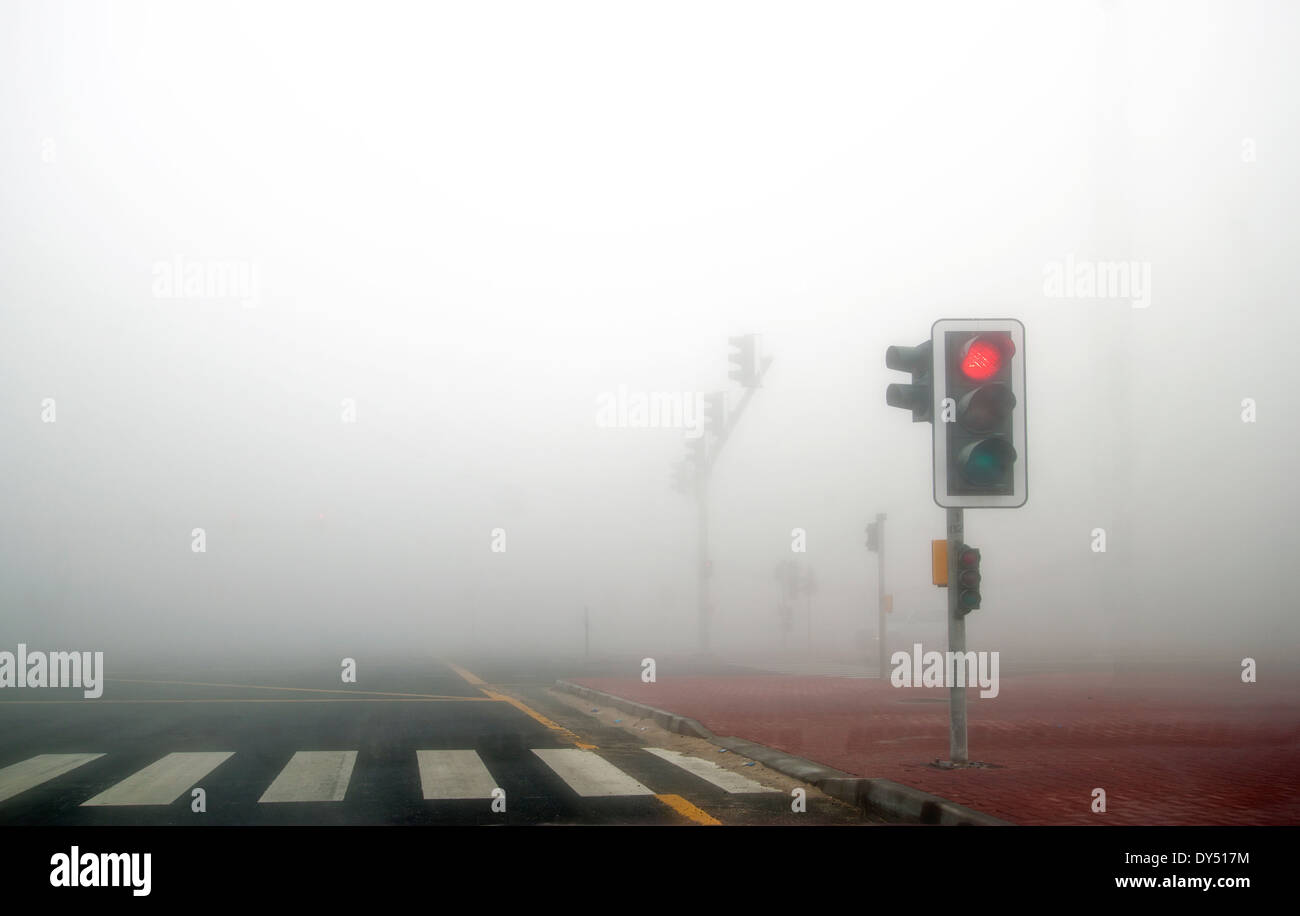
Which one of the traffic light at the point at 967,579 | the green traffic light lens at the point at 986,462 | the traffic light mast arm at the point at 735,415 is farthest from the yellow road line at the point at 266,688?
the green traffic light lens at the point at 986,462

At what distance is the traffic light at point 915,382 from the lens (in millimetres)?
9844

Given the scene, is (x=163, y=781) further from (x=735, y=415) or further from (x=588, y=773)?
(x=735, y=415)

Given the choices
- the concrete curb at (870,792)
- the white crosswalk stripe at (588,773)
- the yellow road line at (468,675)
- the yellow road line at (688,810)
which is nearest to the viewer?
the concrete curb at (870,792)

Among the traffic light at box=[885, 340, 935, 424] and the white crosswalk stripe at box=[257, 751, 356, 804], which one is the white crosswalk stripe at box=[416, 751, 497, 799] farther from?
the traffic light at box=[885, 340, 935, 424]

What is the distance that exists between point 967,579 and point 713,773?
2.90m

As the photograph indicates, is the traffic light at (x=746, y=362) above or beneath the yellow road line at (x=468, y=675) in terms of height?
above

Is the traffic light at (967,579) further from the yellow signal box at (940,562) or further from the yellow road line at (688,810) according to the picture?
the yellow road line at (688,810)

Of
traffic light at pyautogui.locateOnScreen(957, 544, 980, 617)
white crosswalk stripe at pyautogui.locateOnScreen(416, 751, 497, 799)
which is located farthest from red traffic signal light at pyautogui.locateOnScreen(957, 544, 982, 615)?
white crosswalk stripe at pyautogui.locateOnScreen(416, 751, 497, 799)

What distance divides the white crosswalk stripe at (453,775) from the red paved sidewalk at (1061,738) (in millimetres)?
3091

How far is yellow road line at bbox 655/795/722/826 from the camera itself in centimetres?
775

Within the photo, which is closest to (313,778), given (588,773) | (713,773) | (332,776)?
(332,776)
